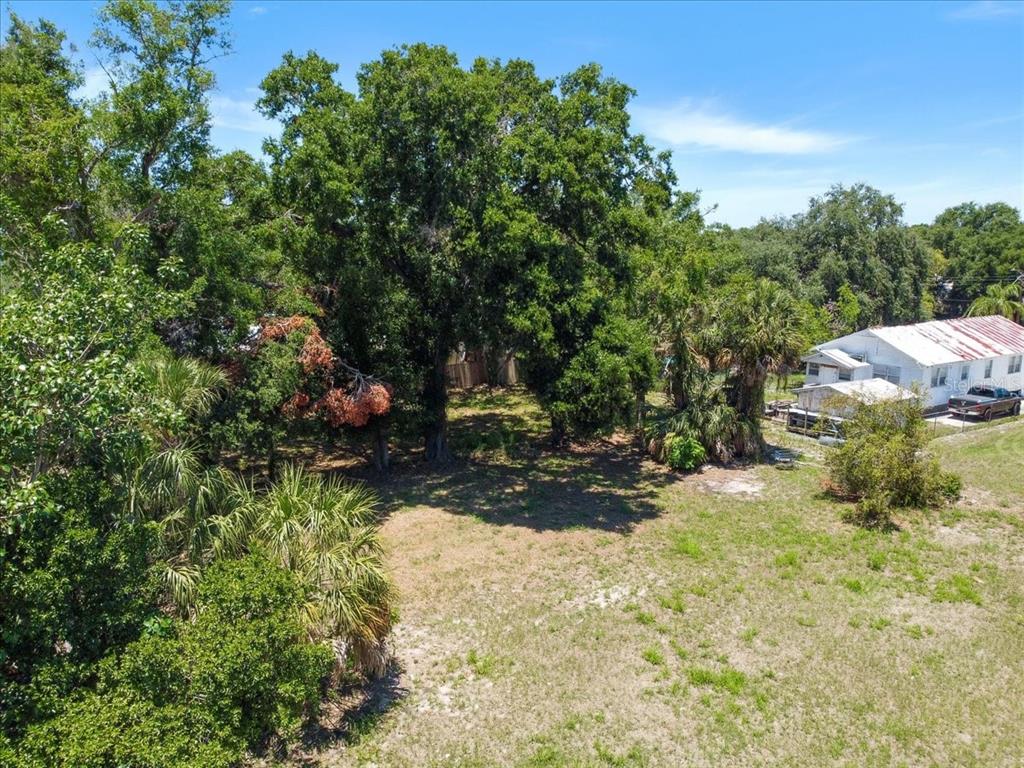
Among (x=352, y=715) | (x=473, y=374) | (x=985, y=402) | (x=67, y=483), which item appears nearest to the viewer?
(x=67, y=483)

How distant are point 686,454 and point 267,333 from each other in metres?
11.8

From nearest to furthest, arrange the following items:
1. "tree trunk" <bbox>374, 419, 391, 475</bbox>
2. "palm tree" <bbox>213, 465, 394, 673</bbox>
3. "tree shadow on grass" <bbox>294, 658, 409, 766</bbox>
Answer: "tree shadow on grass" <bbox>294, 658, 409, 766</bbox>
"palm tree" <bbox>213, 465, 394, 673</bbox>
"tree trunk" <bbox>374, 419, 391, 475</bbox>

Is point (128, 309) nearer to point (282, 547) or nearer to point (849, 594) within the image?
point (282, 547)

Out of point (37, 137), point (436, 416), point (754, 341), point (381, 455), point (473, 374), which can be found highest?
point (37, 137)

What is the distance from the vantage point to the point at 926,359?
95.5 ft

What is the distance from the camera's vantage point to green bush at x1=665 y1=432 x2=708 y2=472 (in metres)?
19.4

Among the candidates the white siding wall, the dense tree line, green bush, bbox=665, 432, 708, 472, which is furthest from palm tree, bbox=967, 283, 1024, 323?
green bush, bbox=665, 432, 708, 472

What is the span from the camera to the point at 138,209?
14.1 meters

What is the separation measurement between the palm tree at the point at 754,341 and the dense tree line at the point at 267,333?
7 centimetres

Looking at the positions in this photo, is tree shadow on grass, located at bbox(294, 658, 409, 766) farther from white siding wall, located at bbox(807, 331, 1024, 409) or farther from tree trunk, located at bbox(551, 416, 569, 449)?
white siding wall, located at bbox(807, 331, 1024, 409)

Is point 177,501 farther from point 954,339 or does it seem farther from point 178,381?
point 954,339

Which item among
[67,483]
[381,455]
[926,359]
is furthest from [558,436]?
[926,359]

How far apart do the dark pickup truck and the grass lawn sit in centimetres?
1289

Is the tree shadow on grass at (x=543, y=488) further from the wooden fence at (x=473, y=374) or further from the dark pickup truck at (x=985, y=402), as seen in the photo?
the dark pickup truck at (x=985, y=402)
